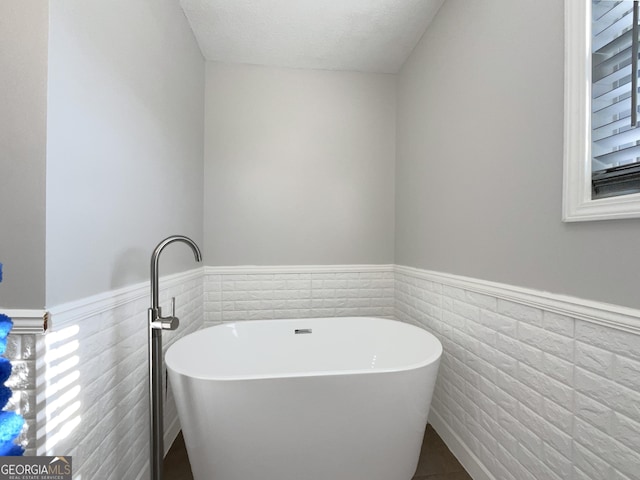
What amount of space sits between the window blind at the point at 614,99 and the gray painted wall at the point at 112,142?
1.65 metres

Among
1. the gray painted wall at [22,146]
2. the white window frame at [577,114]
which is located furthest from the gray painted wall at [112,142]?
the white window frame at [577,114]

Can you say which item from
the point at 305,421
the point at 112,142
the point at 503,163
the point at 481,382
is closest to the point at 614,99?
the point at 503,163

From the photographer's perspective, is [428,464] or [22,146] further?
[428,464]

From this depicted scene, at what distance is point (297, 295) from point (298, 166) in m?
1.07

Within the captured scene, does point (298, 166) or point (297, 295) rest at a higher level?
point (298, 166)

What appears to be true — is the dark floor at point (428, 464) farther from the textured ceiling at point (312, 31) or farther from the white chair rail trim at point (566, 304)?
the textured ceiling at point (312, 31)

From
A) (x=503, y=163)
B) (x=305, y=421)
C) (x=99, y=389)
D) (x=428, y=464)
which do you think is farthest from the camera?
(x=428, y=464)

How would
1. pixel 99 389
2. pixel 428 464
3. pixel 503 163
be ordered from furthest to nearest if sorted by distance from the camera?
1. pixel 428 464
2. pixel 503 163
3. pixel 99 389

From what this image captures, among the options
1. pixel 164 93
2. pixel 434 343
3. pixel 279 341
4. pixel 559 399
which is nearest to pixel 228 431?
pixel 279 341

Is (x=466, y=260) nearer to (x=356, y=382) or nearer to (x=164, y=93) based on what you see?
(x=356, y=382)

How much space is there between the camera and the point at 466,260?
1.56 m

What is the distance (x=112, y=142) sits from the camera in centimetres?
113

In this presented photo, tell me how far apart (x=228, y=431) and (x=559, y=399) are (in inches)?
48.4

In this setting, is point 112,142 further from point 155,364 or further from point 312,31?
point 312,31
